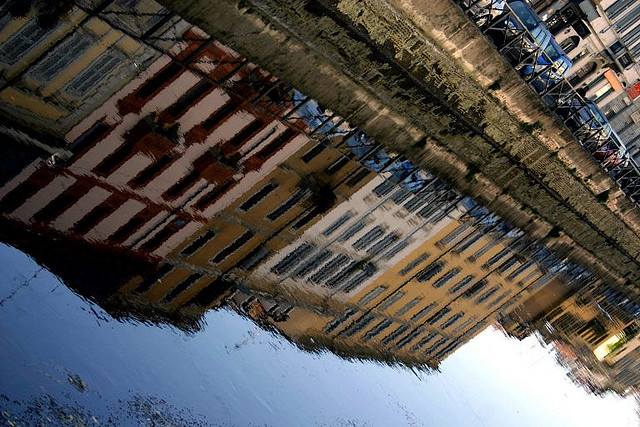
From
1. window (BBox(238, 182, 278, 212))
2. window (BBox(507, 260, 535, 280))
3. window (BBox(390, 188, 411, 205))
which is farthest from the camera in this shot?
window (BBox(507, 260, 535, 280))

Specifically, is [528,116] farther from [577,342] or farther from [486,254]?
[577,342]

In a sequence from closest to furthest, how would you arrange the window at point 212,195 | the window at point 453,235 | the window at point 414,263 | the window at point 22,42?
the window at point 22,42 < the window at point 212,195 < the window at point 453,235 < the window at point 414,263

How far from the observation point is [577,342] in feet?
149

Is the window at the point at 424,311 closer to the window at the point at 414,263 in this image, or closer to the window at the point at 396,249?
the window at the point at 414,263

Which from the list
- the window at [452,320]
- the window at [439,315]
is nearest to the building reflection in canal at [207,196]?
the window at [439,315]

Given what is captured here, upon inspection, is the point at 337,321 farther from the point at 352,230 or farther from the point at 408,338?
the point at 408,338

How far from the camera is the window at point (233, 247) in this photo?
23.3 m

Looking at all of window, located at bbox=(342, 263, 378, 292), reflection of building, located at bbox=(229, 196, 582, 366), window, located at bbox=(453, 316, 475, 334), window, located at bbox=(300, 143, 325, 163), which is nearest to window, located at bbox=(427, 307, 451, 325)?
reflection of building, located at bbox=(229, 196, 582, 366)

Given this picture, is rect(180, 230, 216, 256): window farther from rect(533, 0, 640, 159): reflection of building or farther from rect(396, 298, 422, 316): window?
rect(533, 0, 640, 159): reflection of building

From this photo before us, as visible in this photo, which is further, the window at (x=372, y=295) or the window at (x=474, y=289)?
the window at (x=474, y=289)

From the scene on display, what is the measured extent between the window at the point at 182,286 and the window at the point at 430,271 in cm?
1239

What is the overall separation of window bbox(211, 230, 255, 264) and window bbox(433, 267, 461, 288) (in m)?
12.6

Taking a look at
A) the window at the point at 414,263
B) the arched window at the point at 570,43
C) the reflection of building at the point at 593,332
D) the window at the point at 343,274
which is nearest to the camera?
the window at the point at 343,274

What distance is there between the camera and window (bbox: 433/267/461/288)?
32.4 m
